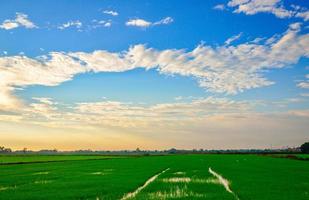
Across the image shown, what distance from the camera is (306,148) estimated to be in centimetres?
17162

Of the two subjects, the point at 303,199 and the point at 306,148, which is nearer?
the point at 303,199

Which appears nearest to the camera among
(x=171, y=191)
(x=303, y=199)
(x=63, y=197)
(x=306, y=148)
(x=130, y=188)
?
(x=303, y=199)

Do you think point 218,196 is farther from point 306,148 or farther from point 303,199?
point 306,148

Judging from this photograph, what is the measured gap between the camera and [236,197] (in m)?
19.7

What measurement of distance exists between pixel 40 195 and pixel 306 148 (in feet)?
553

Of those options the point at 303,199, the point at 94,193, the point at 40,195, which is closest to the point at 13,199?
the point at 40,195

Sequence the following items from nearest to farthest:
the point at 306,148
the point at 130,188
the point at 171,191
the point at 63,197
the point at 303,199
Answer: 1. the point at 303,199
2. the point at 63,197
3. the point at 171,191
4. the point at 130,188
5. the point at 306,148

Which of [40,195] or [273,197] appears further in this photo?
[40,195]

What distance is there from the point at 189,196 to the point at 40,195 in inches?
329

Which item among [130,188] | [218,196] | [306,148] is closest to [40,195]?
[130,188]

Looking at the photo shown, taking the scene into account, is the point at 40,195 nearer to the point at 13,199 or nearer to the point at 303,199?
the point at 13,199

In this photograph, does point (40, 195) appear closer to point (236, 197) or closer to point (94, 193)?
point (94, 193)

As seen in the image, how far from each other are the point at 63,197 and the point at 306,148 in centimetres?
16852

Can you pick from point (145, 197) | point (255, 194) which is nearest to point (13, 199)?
point (145, 197)
